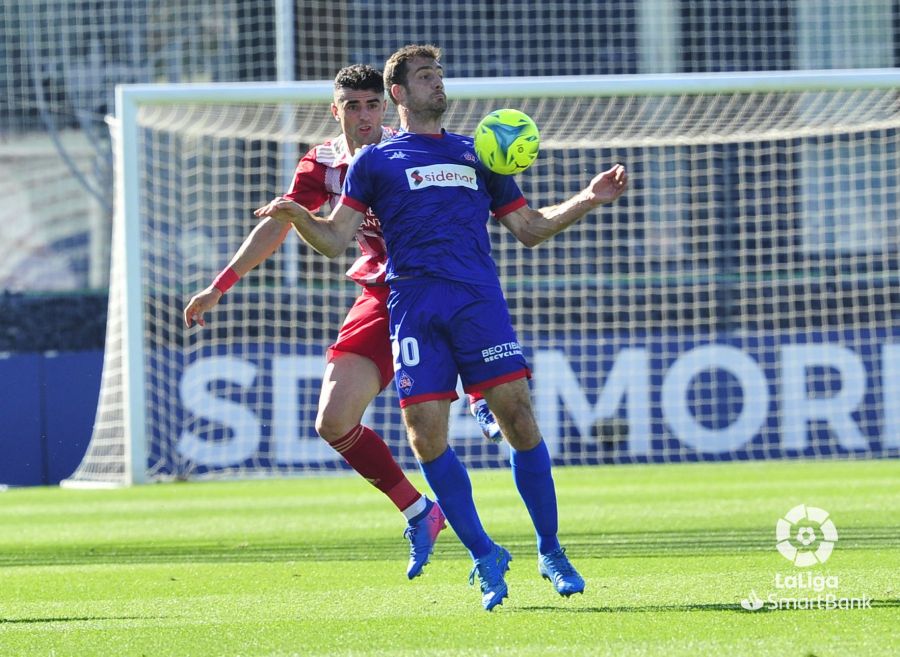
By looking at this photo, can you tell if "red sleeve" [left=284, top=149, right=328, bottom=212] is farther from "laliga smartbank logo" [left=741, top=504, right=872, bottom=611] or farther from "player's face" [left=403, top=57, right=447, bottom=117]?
"laliga smartbank logo" [left=741, top=504, right=872, bottom=611]

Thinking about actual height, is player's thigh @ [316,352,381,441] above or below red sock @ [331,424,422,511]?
above

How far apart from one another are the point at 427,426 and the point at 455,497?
29 cm

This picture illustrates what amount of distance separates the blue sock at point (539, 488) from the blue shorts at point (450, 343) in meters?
0.31

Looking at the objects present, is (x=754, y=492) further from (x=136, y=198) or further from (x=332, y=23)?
(x=332, y=23)

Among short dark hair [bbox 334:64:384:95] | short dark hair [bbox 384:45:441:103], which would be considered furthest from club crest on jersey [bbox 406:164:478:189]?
short dark hair [bbox 334:64:384:95]

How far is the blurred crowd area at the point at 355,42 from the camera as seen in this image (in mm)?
18781

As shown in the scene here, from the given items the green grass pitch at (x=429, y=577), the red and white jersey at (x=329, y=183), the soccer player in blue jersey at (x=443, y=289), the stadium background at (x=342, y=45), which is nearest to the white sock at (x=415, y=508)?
the green grass pitch at (x=429, y=577)

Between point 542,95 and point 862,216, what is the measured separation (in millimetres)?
6229

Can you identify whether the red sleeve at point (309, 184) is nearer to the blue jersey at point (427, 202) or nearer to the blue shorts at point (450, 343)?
the blue jersey at point (427, 202)

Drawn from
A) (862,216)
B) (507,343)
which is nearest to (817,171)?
(862,216)

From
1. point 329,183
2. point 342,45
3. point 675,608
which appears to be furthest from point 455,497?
point 342,45

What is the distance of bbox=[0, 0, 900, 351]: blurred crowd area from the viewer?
61.6ft

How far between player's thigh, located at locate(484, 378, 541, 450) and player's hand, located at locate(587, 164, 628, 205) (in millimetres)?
757

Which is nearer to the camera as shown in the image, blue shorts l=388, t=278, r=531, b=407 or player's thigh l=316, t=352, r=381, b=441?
blue shorts l=388, t=278, r=531, b=407
